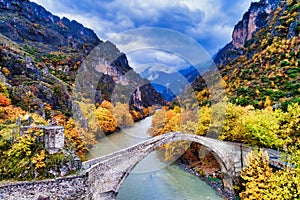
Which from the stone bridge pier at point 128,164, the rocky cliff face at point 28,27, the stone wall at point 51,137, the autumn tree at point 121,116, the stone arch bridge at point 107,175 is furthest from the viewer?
the rocky cliff face at point 28,27

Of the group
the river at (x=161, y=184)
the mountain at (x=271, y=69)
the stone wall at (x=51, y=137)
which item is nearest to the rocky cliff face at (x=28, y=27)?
the mountain at (x=271, y=69)

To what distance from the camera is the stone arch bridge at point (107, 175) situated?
8729mm

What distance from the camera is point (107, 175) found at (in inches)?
459

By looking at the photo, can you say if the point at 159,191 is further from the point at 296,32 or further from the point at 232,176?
the point at 296,32

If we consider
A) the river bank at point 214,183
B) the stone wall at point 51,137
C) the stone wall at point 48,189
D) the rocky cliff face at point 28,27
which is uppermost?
the rocky cliff face at point 28,27

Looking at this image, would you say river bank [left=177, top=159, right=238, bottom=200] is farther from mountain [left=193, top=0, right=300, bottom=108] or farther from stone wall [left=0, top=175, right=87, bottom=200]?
stone wall [left=0, top=175, right=87, bottom=200]

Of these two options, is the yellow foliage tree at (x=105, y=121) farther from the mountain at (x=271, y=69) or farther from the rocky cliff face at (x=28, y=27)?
the rocky cliff face at (x=28, y=27)

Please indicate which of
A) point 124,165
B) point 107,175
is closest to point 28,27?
point 124,165

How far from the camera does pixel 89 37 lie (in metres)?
89.1

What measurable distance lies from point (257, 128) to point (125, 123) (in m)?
25.4

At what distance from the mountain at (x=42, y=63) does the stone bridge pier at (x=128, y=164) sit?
10685 mm

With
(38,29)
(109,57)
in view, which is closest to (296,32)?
(109,57)

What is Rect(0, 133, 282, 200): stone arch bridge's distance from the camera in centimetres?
873

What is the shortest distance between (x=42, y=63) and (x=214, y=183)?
1163 inches
